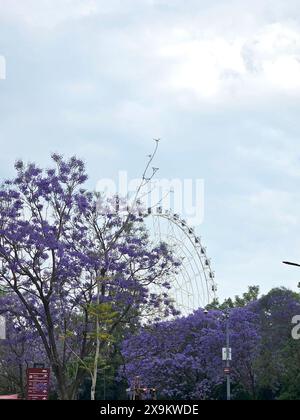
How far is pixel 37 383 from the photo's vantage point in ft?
91.9

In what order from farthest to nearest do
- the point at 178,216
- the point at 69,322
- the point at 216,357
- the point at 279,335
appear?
1. the point at 178,216
2. the point at 216,357
3. the point at 279,335
4. the point at 69,322

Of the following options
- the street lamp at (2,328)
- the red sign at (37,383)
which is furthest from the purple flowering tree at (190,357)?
the red sign at (37,383)

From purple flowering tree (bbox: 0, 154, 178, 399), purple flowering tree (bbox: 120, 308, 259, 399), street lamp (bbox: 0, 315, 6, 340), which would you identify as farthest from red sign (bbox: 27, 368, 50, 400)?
purple flowering tree (bbox: 120, 308, 259, 399)

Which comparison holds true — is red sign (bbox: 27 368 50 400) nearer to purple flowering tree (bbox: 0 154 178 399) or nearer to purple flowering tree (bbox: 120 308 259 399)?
purple flowering tree (bbox: 0 154 178 399)

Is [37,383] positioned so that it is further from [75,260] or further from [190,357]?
[190,357]

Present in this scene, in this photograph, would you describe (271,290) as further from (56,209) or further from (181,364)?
(56,209)

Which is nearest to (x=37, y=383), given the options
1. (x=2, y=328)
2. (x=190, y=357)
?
(x=2, y=328)

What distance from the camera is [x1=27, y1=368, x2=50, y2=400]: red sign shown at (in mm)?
27641

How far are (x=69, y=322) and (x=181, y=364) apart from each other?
72.5ft

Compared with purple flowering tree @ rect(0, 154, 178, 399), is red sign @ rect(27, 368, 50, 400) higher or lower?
lower

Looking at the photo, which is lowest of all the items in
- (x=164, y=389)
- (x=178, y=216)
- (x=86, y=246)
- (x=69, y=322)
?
(x=164, y=389)
